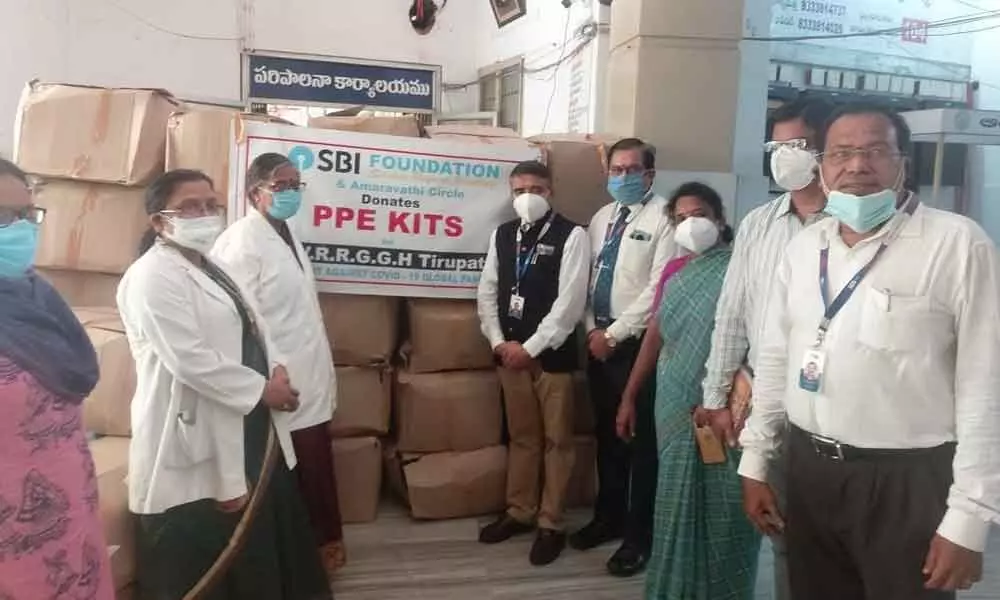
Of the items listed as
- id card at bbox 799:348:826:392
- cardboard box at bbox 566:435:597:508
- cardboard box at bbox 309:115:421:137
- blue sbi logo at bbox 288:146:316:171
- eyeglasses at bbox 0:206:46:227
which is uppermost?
cardboard box at bbox 309:115:421:137

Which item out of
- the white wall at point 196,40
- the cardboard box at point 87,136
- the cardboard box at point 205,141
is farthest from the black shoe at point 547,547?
the white wall at point 196,40

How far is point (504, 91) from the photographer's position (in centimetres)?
694

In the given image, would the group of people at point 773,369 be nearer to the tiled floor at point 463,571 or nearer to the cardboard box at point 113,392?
the tiled floor at point 463,571

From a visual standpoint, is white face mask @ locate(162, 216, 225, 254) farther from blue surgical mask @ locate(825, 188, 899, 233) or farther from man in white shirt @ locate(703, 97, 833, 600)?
blue surgical mask @ locate(825, 188, 899, 233)

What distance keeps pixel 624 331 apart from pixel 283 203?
1.25 m

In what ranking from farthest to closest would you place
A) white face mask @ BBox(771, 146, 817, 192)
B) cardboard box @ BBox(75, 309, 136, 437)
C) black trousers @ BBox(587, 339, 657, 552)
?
1. black trousers @ BBox(587, 339, 657, 552)
2. cardboard box @ BBox(75, 309, 136, 437)
3. white face mask @ BBox(771, 146, 817, 192)

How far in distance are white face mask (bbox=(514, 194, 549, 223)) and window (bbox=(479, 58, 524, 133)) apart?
3521 mm

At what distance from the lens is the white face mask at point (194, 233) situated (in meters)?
2.09

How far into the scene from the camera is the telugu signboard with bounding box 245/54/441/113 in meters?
6.93

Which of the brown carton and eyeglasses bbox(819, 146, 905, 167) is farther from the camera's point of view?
the brown carton

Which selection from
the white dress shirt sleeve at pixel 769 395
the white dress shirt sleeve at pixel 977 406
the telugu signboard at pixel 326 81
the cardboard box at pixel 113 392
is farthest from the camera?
the telugu signboard at pixel 326 81

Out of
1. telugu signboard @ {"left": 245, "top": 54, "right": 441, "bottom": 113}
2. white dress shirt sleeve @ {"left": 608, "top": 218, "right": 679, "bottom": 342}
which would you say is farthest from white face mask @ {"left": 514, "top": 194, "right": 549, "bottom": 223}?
telugu signboard @ {"left": 245, "top": 54, "right": 441, "bottom": 113}

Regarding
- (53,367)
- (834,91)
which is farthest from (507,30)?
(53,367)

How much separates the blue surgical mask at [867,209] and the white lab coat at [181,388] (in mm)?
1481
